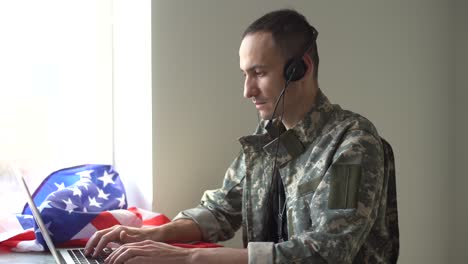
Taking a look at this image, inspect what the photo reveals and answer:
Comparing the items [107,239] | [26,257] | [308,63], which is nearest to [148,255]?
[107,239]

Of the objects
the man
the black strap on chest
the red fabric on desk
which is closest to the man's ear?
the man

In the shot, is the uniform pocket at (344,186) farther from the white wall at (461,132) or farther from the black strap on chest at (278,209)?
the white wall at (461,132)

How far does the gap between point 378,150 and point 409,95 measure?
1073 mm

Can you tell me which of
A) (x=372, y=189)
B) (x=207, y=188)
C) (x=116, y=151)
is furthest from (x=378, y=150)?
(x=116, y=151)

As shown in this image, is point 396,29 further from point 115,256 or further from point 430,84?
point 115,256

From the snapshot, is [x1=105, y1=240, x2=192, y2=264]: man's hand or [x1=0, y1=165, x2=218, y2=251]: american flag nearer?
[x1=105, y1=240, x2=192, y2=264]: man's hand

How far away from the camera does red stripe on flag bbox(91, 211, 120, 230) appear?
154cm

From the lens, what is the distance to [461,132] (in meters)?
2.42

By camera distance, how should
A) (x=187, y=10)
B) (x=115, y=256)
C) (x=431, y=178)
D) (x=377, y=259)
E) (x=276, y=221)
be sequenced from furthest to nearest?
(x=431, y=178), (x=187, y=10), (x=276, y=221), (x=377, y=259), (x=115, y=256)

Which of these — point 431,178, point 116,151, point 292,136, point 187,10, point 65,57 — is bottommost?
point 431,178

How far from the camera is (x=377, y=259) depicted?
133 centimetres

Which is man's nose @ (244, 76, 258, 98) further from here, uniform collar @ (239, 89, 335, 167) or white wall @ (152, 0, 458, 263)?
white wall @ (152, 0, 458, 263)

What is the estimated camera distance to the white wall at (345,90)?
1.79 m

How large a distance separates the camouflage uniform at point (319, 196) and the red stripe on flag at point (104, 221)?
178 millimetres
